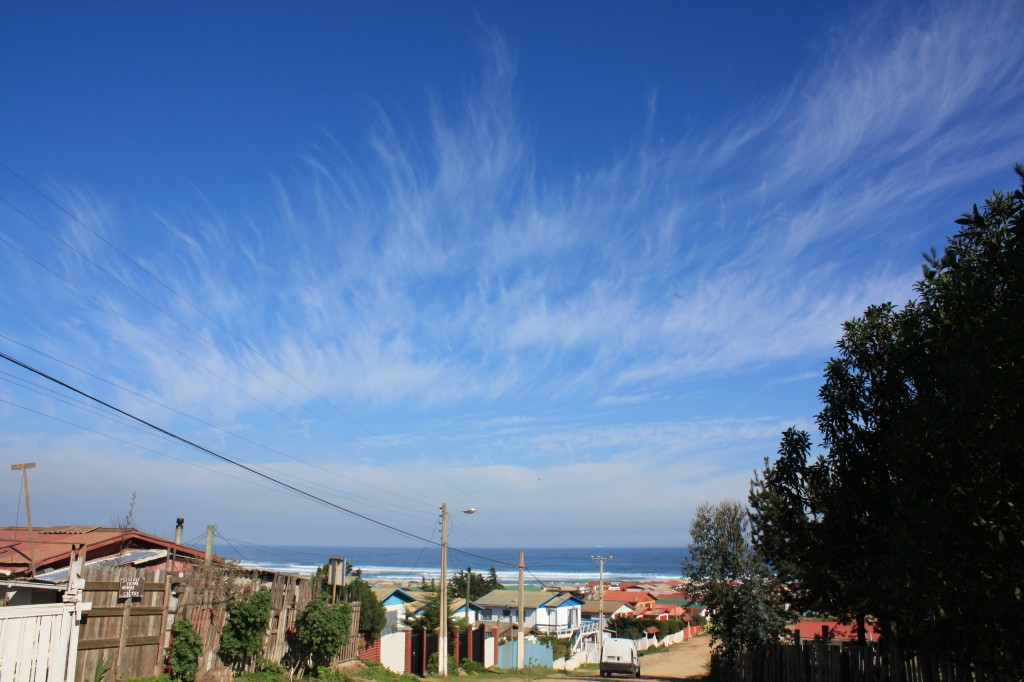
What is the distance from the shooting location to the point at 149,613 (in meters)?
15.6

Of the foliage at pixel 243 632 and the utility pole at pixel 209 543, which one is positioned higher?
the utility pole at pixel 209 543

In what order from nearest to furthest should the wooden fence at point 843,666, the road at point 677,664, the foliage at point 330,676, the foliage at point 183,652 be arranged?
the wooden fence at point 843,666 → the foliage at point 183,652 → the foliage at point 330,676 → the road at point 677,664

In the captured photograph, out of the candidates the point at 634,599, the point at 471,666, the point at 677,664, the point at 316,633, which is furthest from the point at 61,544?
the point at 634,599

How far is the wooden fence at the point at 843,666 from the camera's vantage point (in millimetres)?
12108

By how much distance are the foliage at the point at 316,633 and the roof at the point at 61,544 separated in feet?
11.4

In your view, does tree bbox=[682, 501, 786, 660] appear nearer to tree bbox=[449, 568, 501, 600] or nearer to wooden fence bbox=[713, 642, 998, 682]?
wooden fence bbox=[713, 642, 998, 682]

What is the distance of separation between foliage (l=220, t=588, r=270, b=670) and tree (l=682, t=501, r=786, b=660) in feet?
52.1

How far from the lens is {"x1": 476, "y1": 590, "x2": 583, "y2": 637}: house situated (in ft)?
238

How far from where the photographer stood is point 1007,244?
982cm

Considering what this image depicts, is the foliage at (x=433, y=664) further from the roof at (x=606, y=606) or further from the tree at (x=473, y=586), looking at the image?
the tree at (x=473, y=586)

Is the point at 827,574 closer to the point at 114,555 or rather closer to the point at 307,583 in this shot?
the point at 307,583

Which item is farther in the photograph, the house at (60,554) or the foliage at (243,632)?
the foliage at (243,632)

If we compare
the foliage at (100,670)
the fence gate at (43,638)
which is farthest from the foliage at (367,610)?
the fence gate at (43,638)

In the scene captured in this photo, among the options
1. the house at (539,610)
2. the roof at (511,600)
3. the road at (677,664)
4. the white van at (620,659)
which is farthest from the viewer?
the roof at (511,600)
